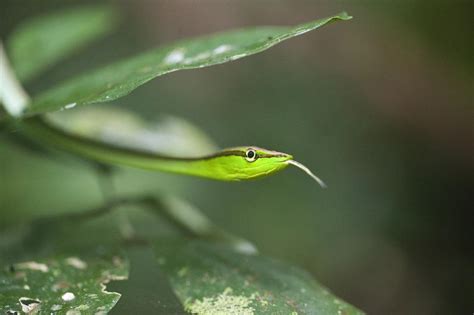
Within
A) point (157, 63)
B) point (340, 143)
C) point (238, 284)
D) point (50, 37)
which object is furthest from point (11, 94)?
point (340, 143)

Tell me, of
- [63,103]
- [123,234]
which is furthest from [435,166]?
[63,103]

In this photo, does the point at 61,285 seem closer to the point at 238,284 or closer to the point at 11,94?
the point at 238,284

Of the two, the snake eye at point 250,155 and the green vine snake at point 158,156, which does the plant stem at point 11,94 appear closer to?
the green vine snake at point 158,156

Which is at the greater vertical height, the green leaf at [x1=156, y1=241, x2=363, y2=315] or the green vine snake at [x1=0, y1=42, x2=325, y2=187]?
the green vine snake at [x1=0, y1=42, x2=325, y2=187]

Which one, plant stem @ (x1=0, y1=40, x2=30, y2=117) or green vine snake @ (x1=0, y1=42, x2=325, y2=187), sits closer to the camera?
green vine snake @ (x1=0, y1=42, x2=325, y2=187)

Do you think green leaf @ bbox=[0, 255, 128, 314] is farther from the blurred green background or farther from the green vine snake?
the blurred green background

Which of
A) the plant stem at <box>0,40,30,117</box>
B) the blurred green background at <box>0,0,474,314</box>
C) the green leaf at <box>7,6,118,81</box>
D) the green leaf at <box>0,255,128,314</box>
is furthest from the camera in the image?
the blurred green background at <box>0,0,474,314</box>

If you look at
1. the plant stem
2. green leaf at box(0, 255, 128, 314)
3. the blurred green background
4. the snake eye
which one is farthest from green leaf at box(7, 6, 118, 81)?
the snake eye
